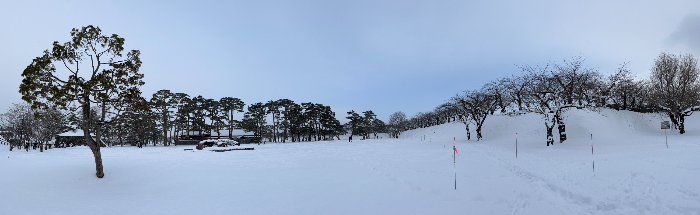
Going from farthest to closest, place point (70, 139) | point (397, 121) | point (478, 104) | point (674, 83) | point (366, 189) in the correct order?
Result: point (397, 121), point (70, 139), point (478, 104), point (674, 83), point (366, 189)

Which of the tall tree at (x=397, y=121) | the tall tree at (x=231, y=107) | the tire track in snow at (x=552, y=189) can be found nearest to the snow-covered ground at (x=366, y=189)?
the tire track in snow at (x=552, y=189)

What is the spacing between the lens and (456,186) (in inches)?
401

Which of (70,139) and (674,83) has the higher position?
(674,83)

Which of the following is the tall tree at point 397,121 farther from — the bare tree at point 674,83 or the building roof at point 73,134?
the building roof at point 73,134

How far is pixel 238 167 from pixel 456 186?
457 inches

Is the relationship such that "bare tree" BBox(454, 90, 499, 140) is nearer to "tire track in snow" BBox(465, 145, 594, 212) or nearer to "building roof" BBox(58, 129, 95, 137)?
"tire track in snow" BBox(465, 145, 594, 212)

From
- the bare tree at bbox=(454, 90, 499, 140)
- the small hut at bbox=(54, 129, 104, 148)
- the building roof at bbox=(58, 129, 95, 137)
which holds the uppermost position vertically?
the bare tree at bbox=(454, 90, 499, 140)

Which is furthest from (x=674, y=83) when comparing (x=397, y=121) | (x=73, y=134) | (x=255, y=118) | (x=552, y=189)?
(x=73, y=134)

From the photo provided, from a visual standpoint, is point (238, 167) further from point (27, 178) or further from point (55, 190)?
point (27, 178)

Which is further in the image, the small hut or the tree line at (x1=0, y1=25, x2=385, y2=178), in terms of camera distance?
the small hut

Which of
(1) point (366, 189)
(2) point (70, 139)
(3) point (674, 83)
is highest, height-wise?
(3) point (674, 83)

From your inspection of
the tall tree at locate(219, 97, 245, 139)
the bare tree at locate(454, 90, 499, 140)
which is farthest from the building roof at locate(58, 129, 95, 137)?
the bare tree at locate(454, 90, 499, 140)

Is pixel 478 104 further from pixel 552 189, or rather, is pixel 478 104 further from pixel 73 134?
pixel 73 134

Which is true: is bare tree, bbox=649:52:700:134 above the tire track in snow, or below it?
above
